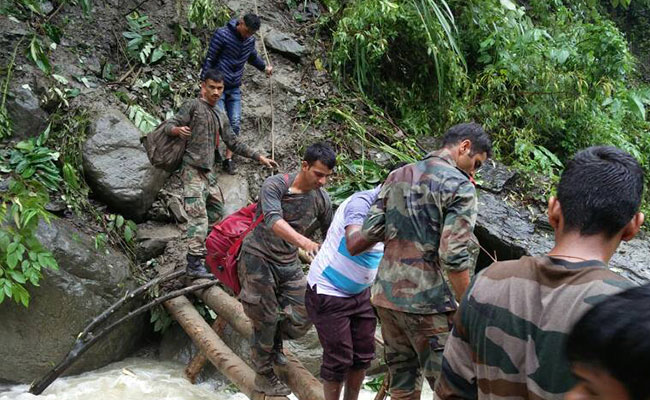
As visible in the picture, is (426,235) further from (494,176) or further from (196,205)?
(494,176)

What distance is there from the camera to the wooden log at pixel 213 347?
14.5 ft

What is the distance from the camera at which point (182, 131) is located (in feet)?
17.7


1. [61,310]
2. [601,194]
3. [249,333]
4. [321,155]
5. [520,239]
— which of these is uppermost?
[601,194]

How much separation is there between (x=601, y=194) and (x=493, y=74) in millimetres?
7442

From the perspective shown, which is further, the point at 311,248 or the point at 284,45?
the point at 284,45

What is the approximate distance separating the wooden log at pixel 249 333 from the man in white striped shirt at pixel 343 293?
0.47 meters

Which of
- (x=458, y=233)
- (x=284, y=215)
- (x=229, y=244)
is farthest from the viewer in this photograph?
(x=229, y=244)

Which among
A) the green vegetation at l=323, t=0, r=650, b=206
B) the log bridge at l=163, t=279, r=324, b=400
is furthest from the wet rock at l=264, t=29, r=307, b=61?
the log bridge at l=163, t=279, r=324, b=400

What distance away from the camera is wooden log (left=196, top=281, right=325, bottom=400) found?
393 centimetres

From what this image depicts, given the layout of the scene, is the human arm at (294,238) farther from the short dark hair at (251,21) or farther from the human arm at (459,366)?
the short dark hair at (251,21)

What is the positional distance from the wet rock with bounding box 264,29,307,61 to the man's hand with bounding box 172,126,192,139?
11.6ft

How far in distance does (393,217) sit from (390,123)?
17.9 ft

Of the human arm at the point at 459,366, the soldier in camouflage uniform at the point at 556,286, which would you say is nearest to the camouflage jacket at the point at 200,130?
the human arm at the point at 459,366

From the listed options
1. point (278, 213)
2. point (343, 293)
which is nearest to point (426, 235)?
point (343, 293)
